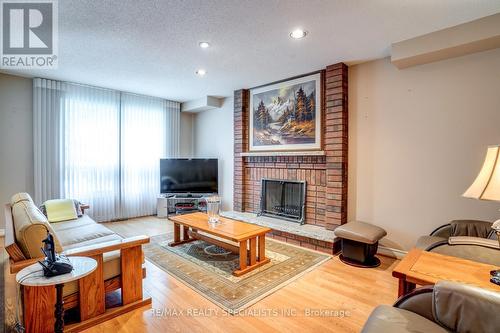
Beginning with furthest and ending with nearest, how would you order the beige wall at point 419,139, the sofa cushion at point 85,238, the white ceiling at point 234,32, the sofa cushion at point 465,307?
the beige wall at point 419,139
the white ceiling at point 234,32
the sofa cushion at point 85,238
the sofa cushion at point 465,307

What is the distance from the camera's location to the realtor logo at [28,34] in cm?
223

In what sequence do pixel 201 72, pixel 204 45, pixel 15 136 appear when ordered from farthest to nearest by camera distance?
pixel 15 136 → pixel 201 72 → pixel 204 45

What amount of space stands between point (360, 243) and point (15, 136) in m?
5.31

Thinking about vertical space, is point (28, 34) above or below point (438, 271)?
above

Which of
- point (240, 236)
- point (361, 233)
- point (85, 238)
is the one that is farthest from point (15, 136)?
point (361, 233)

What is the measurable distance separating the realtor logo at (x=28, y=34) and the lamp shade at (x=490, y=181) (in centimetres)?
331

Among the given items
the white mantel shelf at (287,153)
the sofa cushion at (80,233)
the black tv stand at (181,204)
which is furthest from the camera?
the black tv stand at (181,204)

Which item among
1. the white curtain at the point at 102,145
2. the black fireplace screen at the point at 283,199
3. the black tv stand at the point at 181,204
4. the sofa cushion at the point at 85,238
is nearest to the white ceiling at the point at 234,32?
the white curtain at the point at 102,145

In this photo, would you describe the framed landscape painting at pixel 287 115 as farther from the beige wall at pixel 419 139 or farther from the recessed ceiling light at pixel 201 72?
the recessed ceiling light at pixel 201 72

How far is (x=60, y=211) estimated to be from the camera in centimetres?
342

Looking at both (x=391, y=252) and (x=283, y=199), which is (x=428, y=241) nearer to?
(x=391, y=252)

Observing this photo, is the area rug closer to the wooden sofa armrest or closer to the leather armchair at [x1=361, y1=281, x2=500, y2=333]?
the wooden sofa armrest

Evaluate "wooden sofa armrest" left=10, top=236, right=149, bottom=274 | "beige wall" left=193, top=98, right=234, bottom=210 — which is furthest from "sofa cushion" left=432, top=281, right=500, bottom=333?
"beige wall" left=193, top=98, right=234, bottom=210

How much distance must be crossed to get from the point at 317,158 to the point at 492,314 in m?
2.97
